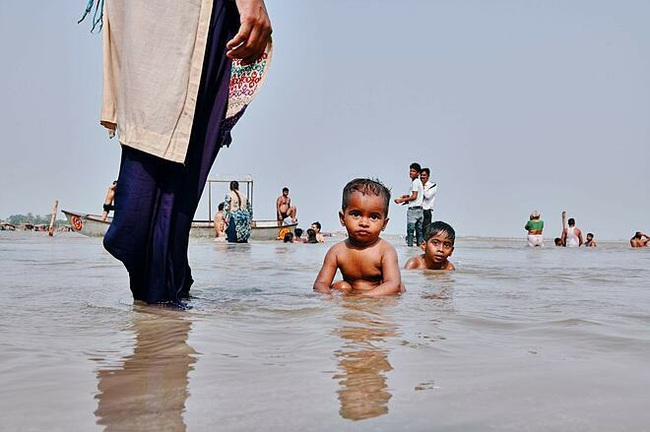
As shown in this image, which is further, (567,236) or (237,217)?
(567,236)

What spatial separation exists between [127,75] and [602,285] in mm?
3610

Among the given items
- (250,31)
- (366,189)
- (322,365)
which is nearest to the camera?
(322,365)

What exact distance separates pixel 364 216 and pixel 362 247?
0.20 metres

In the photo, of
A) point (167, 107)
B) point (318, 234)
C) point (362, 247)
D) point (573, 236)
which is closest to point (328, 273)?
point (362, 247)

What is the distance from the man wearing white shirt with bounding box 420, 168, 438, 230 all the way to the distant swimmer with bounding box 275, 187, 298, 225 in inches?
336

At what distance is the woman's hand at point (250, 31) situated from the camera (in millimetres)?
3053

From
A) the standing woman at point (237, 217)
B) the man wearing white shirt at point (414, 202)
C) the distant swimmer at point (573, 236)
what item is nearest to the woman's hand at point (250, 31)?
the man wearing white shirt at point (414, 202)

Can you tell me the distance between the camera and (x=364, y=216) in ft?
14.2

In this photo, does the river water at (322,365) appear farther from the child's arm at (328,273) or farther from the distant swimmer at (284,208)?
the distant swimmer at (284,208)

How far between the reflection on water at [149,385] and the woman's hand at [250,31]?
4.37 ft

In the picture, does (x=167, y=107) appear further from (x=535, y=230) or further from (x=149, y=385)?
(x=535, y=230)

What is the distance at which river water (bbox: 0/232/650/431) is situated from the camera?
1.25 metres

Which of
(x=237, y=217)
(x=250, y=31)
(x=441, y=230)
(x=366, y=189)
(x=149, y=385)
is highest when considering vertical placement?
(x=250, y=31)

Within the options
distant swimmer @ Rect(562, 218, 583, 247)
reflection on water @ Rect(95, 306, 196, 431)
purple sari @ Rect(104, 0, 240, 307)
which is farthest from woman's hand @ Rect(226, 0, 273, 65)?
distant swimmer @ Rect(562, 218, 583, 247)
